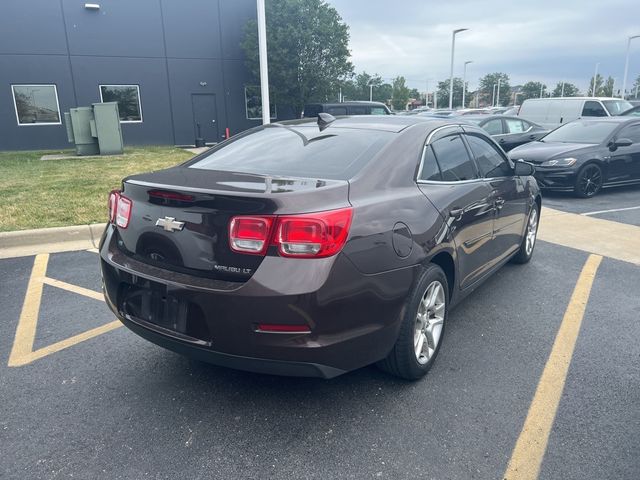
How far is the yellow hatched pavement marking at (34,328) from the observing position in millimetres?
3490

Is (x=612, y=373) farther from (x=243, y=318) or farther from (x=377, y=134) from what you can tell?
(x=243, y=318)

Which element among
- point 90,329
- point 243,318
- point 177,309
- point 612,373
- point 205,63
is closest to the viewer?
point 243,318

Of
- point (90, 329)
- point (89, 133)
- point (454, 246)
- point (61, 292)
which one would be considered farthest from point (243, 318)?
point (89, 133)

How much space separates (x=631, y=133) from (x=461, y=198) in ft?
28.3

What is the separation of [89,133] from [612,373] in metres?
16.7

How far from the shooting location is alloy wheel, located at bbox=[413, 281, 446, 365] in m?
3.07

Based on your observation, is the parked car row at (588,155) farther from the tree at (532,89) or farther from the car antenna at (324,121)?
the tree at (532,89)

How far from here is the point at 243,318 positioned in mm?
2402

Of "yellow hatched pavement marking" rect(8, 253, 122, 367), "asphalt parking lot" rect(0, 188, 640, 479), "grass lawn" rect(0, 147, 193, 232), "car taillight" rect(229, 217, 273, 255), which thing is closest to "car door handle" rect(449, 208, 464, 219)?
"asphalt parking lot" rect(0, 188, 640, 479)

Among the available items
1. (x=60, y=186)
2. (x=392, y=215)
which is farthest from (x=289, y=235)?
(x=60, y=186)

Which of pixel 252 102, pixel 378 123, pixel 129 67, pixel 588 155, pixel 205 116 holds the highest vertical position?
pixel 129 67

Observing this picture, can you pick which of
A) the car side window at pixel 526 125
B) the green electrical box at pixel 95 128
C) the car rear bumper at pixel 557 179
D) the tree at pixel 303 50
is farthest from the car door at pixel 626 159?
the tree at pixel 303 50

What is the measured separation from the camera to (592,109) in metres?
15.5

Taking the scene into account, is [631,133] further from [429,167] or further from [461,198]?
[429,167]
